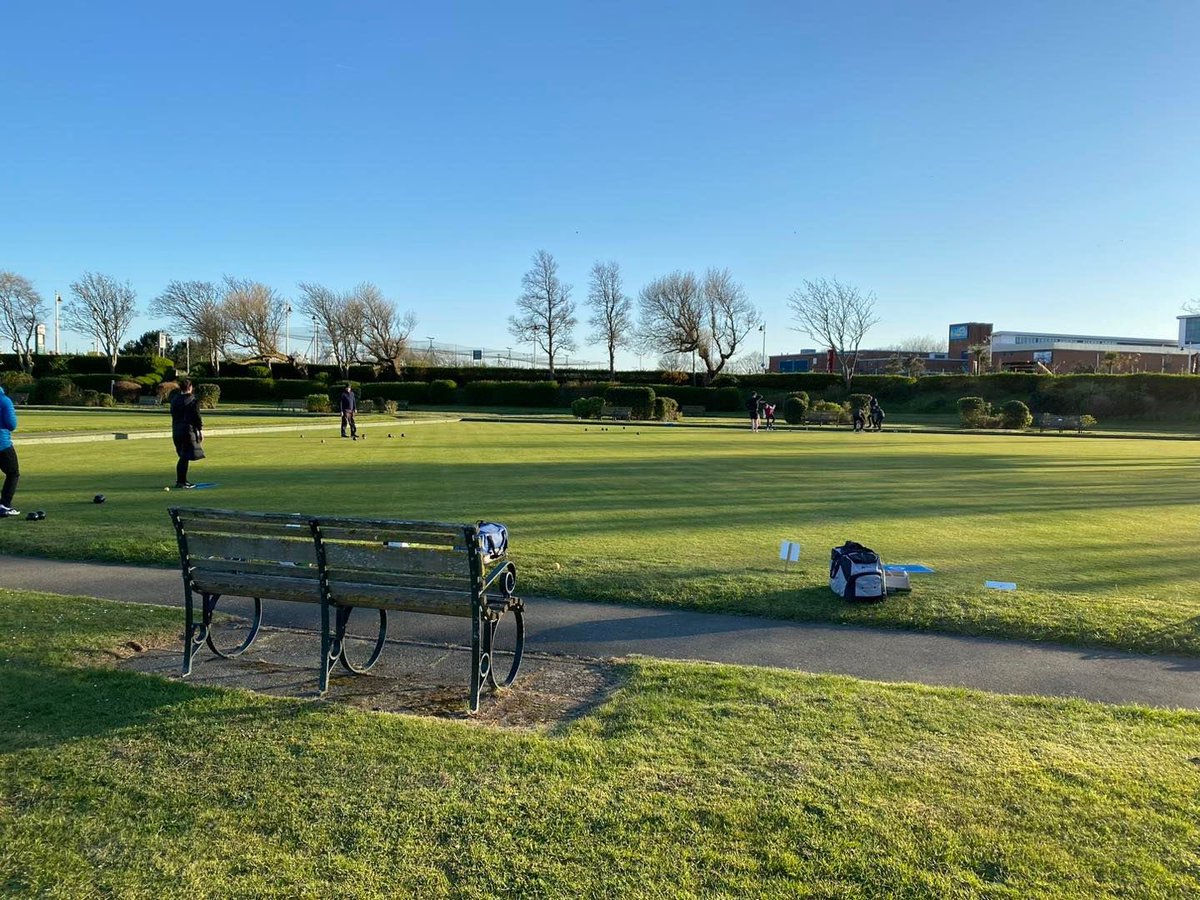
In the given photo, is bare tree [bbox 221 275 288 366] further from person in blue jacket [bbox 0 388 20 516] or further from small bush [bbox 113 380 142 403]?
person in blue jacket [bbox 0 388 20 516]

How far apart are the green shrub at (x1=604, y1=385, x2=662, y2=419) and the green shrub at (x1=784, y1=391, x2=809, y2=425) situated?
7.58 meters

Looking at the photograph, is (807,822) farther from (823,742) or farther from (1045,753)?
(1045,753)

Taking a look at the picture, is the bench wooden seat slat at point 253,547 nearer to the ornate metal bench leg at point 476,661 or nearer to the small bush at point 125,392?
the ornate metal bench leg at point 476,661

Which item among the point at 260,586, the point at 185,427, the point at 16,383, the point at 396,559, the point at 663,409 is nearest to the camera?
the point at 396,559

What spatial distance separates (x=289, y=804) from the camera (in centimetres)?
322

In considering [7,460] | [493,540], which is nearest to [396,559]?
[493,540]

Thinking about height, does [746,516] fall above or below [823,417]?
below

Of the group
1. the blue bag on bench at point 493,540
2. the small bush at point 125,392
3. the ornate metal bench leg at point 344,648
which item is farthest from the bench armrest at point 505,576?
the small bush at point 125,392

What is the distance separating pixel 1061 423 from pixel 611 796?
4652 centimetres

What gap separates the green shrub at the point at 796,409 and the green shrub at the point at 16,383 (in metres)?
44.0

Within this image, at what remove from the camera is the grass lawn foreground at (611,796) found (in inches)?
108

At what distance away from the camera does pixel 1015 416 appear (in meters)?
42.4

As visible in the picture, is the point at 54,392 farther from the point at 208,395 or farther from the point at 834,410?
the point at 834,410

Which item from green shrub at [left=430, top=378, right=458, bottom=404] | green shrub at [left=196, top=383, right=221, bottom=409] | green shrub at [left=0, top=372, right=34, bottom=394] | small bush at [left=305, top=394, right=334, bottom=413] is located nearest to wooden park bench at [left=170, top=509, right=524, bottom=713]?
small bush at [left=305, top=394, right=334, bottom=413]
